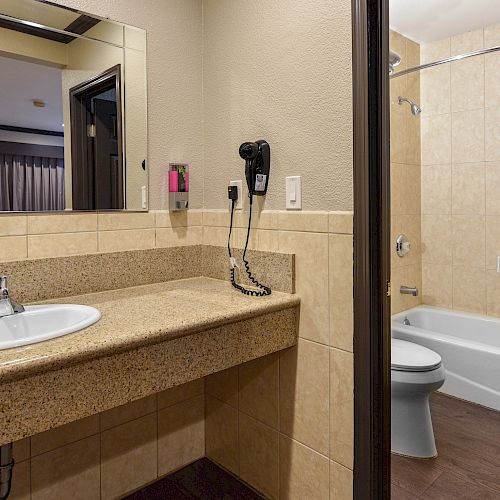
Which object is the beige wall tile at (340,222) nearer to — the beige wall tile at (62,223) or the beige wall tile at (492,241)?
the beige wall tile at (62,223)

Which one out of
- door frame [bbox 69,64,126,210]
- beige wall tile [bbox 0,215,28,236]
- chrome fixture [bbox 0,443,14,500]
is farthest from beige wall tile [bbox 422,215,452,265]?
chrome fixture [bbox 0,443,14,500]

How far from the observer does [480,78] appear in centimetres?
271

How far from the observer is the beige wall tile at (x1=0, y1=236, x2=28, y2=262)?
1407mm

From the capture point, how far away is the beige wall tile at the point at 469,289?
2820mm

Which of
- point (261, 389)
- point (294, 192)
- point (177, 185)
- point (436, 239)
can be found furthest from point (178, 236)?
point (436, 239)

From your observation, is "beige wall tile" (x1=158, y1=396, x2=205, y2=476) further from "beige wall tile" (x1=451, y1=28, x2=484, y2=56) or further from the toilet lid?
"beige wall tile" (x1=451, y1=28, x2=484, y2=56)

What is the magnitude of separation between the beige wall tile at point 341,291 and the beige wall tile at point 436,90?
2.04 meters

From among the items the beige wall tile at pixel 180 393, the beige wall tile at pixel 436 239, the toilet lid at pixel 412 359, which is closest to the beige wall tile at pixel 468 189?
the beige wall tile at pixel 436 239

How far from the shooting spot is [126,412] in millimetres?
1704

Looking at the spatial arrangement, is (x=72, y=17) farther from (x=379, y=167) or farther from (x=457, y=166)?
Answer: (x=457, y=166)

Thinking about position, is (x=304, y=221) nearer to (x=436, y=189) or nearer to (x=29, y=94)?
(x=29, y=94)

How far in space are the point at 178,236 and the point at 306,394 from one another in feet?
2.86

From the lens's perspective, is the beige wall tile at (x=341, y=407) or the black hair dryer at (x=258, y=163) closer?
the beige wall tile at (x=341, y=407)

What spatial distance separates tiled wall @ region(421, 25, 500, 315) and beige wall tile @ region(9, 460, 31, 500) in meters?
2.65
